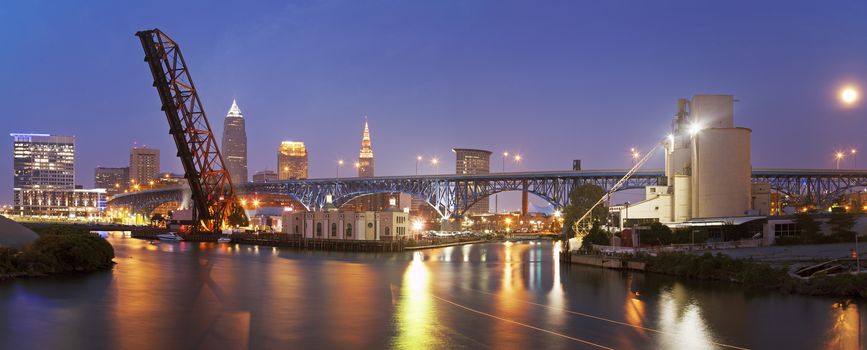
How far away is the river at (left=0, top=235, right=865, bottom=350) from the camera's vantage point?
20938mm

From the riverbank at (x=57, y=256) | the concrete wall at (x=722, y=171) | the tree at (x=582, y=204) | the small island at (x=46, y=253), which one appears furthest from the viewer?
the tree at (x=582, y=204)

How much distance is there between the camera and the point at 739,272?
3497cm

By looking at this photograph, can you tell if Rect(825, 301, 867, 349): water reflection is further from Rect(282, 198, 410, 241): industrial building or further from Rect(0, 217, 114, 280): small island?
Rect(282, 198, 410, 241): industrial building

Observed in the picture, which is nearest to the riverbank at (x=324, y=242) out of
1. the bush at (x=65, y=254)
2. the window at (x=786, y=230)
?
the bush at (x=65, y=254)

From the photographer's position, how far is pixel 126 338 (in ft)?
69.2

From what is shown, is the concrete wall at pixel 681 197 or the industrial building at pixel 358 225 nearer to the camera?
the concrete wall at pixel 681 197

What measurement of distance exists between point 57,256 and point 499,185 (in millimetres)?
82439

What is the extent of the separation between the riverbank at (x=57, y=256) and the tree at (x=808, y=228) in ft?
134

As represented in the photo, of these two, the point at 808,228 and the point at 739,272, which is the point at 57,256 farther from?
the point at 808,228

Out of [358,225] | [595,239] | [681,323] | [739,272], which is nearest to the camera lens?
[681,323]

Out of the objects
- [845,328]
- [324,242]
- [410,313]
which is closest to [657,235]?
[845,328]

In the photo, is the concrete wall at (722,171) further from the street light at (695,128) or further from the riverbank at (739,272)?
the riverbank at (739,272)

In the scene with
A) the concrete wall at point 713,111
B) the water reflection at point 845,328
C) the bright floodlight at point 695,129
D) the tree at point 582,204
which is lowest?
the water reflection at point 845,328

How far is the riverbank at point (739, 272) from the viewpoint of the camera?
29.7m
